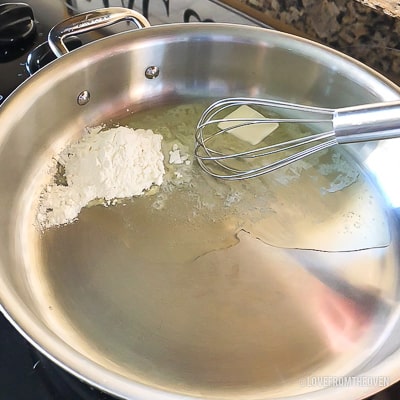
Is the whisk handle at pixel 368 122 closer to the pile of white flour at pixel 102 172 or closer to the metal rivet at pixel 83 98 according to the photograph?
the pile of white flour at pixel 102 172

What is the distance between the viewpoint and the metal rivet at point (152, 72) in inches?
33.9

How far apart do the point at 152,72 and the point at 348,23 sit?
0.94 feet

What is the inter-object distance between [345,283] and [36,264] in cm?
36

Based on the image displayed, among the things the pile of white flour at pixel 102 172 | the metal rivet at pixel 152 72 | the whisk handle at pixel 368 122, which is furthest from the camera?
the metal rivet at pixel 152 72

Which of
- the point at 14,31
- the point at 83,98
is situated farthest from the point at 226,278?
the point at 14,31

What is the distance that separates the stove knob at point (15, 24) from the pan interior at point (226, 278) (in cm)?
25

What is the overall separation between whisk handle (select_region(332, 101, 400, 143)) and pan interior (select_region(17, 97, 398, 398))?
15cm

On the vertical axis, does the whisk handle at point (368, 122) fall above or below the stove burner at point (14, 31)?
above

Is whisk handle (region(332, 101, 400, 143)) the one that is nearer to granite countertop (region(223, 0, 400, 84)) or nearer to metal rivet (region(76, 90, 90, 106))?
granite countertop (region(223, 0, 400, 84))

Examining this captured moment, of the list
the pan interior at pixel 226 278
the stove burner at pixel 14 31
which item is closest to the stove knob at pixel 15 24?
the stove burner at pixel 14 31

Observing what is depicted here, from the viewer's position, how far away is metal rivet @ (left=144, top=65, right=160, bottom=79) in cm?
86

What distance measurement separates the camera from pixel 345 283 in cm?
70

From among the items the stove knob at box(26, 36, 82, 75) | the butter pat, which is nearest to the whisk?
the butter pat

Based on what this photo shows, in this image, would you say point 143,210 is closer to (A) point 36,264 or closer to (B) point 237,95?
(A) point 36,264
